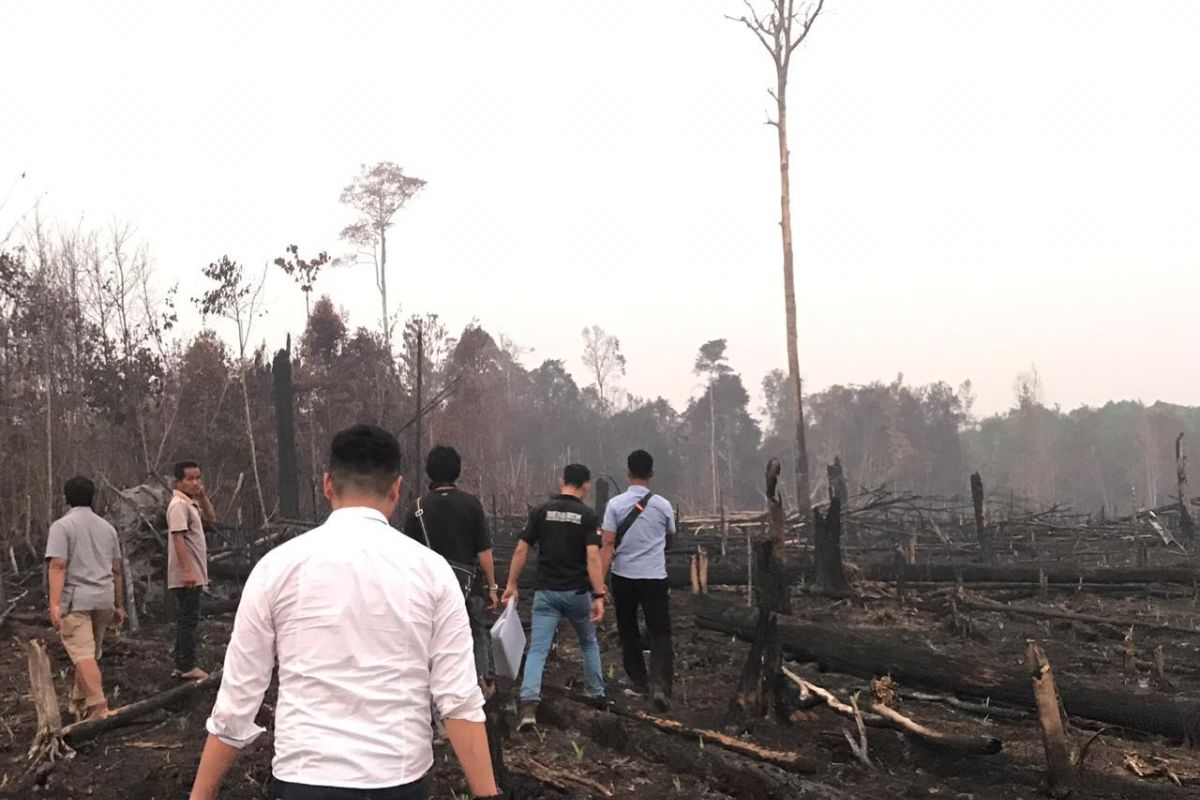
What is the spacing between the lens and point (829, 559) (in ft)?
45.1

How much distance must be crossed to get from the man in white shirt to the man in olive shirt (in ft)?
17.4

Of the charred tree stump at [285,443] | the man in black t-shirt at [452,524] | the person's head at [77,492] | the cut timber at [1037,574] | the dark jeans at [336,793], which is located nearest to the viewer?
the dark jeans at [336,793]

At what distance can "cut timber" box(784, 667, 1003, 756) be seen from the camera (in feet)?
17.9

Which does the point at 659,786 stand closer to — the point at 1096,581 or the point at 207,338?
the point at 1096,581

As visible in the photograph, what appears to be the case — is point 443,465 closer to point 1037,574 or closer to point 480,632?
point 480,632

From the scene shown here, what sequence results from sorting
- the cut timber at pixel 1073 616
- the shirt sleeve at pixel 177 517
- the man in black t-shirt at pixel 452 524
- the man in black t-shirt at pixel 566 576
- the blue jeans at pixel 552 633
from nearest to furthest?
the man in black t-shirt at pixel 452 524
the blue jeans at pixel 552 633
the man in black t-shirt at pixel 566 576
the shirt sleeve at pixel 177 517
the cut timber at pixel 1073 616

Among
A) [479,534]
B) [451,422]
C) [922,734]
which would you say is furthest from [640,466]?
[451,422]

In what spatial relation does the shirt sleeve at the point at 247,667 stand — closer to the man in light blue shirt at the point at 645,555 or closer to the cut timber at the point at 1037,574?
the man in light blue shirt at the point at 645,555

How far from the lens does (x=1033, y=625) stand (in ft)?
39.6

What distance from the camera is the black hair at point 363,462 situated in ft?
7.82

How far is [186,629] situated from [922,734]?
601 centimetres

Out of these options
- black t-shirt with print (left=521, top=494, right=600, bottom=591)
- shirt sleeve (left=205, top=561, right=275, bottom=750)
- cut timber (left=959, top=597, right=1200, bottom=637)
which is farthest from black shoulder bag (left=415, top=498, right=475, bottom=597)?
cut timber (left=959, top=597, right=1200, bottom=637)

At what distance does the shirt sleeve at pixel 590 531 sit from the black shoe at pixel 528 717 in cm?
117

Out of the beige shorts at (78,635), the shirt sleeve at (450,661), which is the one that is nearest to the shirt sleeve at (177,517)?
the beige shorts at (78,635)
